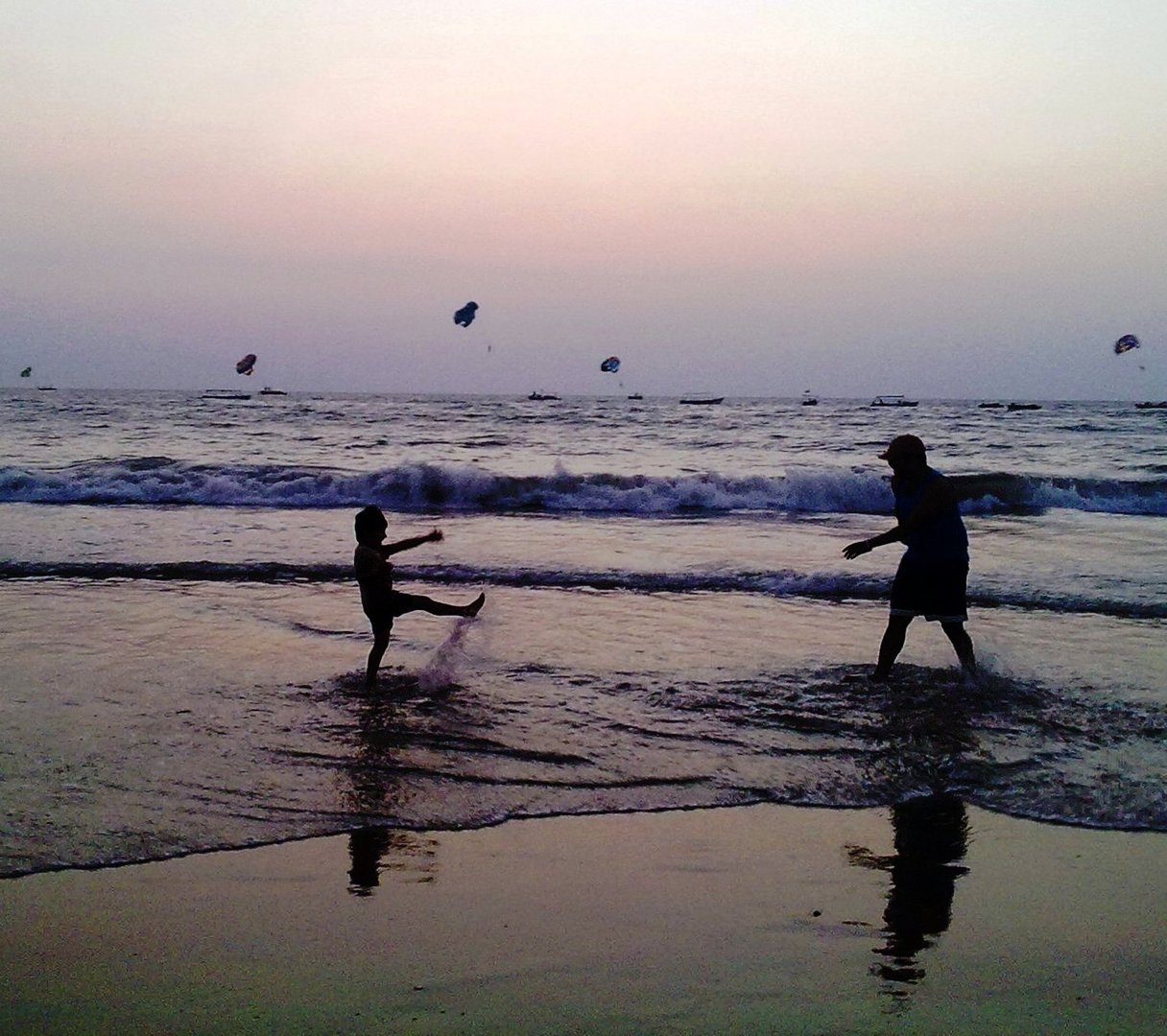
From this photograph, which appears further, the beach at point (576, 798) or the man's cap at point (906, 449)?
the man's cap at point (906, 449)

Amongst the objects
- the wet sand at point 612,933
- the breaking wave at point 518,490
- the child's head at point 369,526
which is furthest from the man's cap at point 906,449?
the breaking wave at point 518,490

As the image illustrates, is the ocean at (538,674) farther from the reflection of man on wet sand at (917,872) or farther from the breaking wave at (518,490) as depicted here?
the breaking wave at (518,490)

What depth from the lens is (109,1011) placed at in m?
2.81

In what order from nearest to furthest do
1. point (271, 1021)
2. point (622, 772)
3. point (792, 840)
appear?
point (271, 1021)
point (792, 840)
point (622, 772)

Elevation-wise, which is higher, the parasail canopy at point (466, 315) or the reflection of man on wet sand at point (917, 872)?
the parasail canopy at point (466, 315)

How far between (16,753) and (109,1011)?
2.92 metres

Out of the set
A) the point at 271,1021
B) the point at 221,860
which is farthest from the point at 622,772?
the point at 271,1021

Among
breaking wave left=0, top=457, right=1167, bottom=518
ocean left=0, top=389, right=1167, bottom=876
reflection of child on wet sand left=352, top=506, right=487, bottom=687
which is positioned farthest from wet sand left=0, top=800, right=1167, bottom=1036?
breaking wave left=0, top=457, right=1167, bottom=518

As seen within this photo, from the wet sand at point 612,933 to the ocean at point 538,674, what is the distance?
383 millimetres

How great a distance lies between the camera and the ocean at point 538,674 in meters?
4.79

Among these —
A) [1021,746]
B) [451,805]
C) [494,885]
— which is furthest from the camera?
[1021,746]

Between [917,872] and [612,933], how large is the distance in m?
1.36

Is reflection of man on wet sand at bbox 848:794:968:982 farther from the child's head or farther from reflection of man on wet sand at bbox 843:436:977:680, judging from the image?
the child's head

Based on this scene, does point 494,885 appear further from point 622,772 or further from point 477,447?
point 477,447
